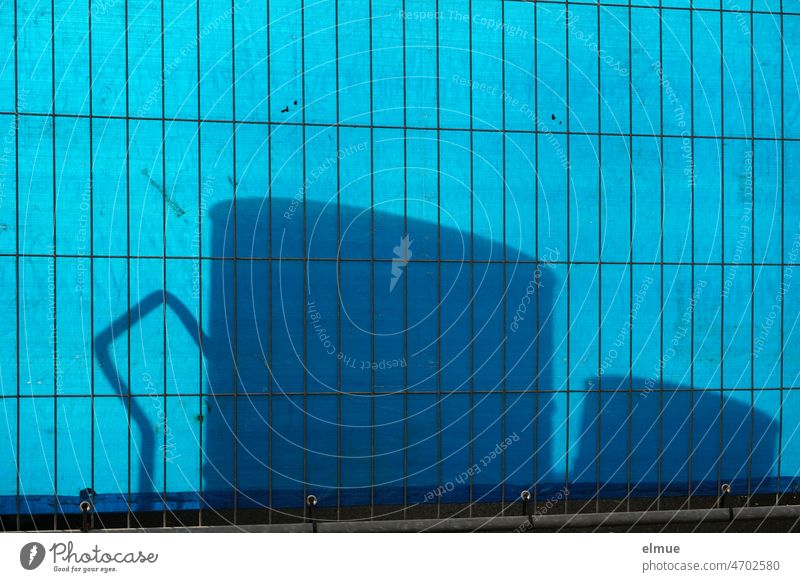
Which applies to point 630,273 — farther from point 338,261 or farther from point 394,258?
point 338,261

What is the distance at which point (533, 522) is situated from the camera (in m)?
3.87

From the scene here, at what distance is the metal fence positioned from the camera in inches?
142

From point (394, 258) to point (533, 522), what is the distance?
1.43 m

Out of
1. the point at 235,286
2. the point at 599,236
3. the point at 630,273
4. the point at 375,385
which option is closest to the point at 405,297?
the point at 375,385

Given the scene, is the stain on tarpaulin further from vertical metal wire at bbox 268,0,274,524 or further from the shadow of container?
vertical metal wire at bbox 268,0,274,524

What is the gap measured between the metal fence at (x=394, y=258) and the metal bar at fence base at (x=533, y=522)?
51 millimetres

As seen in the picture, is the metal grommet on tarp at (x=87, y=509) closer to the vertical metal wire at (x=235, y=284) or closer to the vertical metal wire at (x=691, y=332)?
the vertical metal wire at (x=235, y=284)

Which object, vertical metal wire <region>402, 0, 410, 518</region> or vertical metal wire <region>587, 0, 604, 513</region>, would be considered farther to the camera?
vertical metal wire <region>587, 0, 604, 513</region>

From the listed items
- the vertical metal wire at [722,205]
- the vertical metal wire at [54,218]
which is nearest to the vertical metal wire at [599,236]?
the vertical metal wire at [722,205]

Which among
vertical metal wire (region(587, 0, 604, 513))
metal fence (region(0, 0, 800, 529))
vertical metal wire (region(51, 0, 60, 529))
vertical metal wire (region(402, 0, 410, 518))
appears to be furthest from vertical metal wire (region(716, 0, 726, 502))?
vertical metal wire (region(51, 0, 60, 529))

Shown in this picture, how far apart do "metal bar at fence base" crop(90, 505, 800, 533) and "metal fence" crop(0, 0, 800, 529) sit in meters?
0.05

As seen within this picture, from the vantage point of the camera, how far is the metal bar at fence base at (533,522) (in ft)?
12.2

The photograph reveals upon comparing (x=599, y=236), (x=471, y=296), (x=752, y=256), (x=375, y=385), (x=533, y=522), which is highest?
(x=599, y=236)
